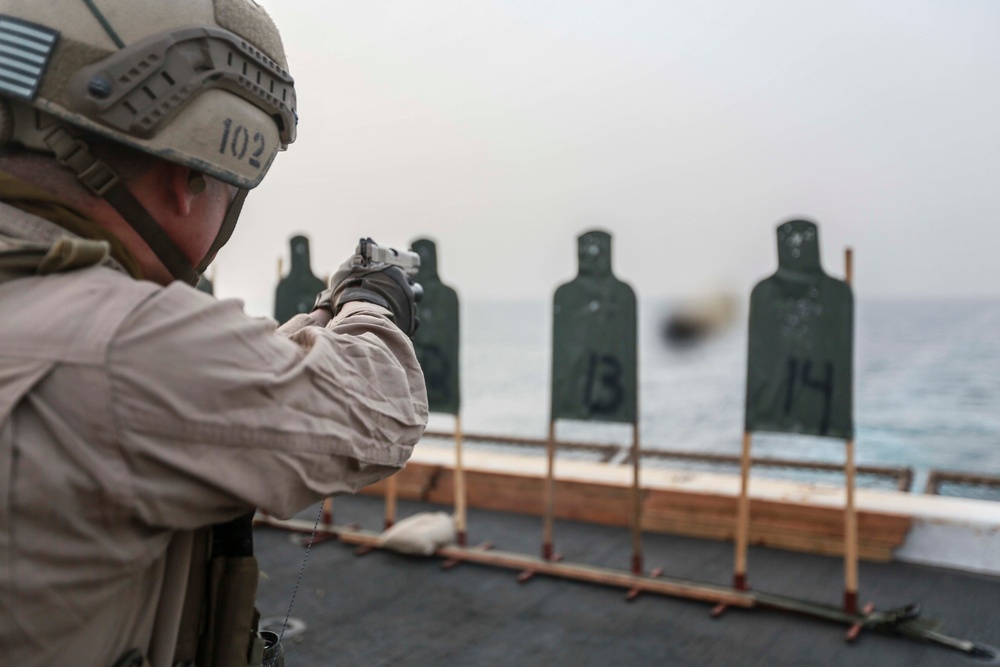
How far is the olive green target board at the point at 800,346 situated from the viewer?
10.5 ft

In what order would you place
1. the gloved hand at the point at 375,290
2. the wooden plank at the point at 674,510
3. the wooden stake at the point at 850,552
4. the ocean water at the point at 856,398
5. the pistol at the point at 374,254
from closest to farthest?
the gloved hand at the point at 375,290
the pistol at the point at 374,254
the wooden stake at the point at 850,552
the wooden plank at the point at 674,510
the ocean water at the point at 856,398

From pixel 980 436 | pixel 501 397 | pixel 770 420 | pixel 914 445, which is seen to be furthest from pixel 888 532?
pixel 501 397

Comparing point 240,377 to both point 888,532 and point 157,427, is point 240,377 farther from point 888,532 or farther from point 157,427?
point 888,532

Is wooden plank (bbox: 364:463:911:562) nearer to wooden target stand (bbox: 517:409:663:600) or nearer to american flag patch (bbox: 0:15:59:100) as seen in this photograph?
wooden target stand (bbox: 517:409:663:600)

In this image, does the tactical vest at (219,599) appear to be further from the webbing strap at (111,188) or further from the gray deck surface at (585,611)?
the gray deck surface at (585,611)

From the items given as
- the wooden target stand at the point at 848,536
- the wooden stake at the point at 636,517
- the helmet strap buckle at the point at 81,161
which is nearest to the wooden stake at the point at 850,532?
the wooden target stand at the point at 848,536

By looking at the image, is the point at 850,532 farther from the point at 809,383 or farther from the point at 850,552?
the point at 809,383

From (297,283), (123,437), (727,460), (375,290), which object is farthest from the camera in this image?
(727,460)

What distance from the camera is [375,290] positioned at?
41.6 inches

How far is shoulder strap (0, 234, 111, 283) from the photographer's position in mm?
674

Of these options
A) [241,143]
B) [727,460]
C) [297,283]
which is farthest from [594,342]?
[727,460]

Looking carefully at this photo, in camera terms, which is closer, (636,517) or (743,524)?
(743,524)

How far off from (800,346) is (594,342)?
93 centimetres

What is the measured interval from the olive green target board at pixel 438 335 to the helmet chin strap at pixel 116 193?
10.5 ft
